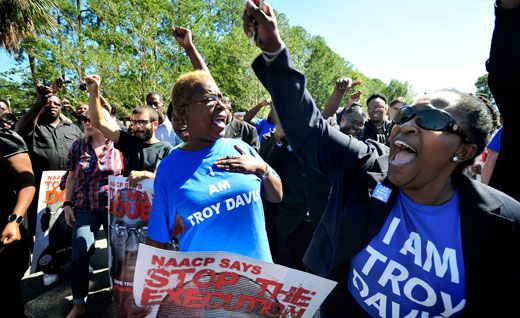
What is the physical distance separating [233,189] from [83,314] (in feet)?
7.76

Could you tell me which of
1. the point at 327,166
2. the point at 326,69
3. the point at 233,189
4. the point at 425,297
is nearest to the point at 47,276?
the point at 233,189

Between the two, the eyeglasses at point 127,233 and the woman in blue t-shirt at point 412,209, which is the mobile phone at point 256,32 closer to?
the woman in blue t-shirt at point 412,209

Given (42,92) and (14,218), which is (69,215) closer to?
(14,218)

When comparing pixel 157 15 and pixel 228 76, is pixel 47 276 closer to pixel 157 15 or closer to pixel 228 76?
pixel 157 15

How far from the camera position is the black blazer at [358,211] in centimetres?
108

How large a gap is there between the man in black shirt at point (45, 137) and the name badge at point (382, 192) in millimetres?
3836

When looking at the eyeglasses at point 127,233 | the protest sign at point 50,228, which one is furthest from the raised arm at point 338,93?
the protest sign at point 50,228

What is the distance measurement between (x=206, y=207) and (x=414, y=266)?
98 cm

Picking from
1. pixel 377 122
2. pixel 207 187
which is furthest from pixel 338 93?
pixel 207 187

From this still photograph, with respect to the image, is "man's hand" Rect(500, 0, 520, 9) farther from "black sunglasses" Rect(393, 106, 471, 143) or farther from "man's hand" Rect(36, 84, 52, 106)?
"man's hand" Rect(36, 84, 52, 106)

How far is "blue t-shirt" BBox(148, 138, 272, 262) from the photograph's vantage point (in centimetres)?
143

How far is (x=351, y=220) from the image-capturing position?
1246 millimetres

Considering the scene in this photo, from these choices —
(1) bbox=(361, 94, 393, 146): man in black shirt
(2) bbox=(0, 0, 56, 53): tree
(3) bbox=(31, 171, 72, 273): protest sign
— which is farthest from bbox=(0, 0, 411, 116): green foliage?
(3) bbox=(31, 171, 72, 273): protest sign

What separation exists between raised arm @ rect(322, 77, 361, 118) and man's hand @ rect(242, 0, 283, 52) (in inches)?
63.0
